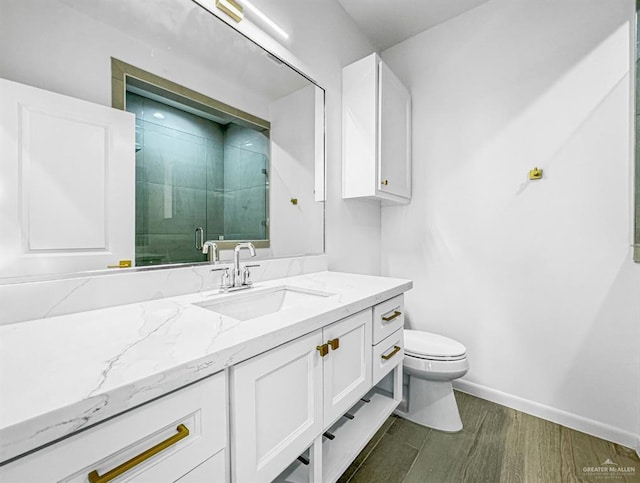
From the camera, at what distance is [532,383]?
180 centimetres

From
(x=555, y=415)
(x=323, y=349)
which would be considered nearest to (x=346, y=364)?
(x=323, y=349)

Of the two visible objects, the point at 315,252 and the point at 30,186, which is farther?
the point at 315,252

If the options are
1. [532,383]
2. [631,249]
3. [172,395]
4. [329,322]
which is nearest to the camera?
Answer: [172,395]

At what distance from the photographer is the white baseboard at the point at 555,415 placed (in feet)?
5.00

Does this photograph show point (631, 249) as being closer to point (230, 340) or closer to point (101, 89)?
Answer: point (230, 340)

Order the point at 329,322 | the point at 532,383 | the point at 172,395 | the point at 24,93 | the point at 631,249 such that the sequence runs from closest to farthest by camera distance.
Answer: the point at 172,395
the point at 24,93
the point at 329,322
the point at 631,249
the point at 532,383

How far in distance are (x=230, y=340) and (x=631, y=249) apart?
2017 millimetres

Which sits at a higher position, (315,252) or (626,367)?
(315,252)

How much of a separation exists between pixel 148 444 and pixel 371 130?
1.82 metres

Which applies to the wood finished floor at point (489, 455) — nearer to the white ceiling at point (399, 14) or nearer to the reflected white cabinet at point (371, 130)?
the reflected white cabinet at point (371, 130)

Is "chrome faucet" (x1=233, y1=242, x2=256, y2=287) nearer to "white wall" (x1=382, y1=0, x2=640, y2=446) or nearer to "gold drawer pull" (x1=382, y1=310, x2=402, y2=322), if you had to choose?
"gold drawer pull" (x1=382, y1=310, x2=402, y2=322)

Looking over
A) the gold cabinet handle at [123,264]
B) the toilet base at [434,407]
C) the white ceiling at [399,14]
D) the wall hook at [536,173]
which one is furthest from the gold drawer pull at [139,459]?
the white ceiling at [399,14]

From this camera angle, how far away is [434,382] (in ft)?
5.60

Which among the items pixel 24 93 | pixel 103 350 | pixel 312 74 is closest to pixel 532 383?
pixel 103 350
